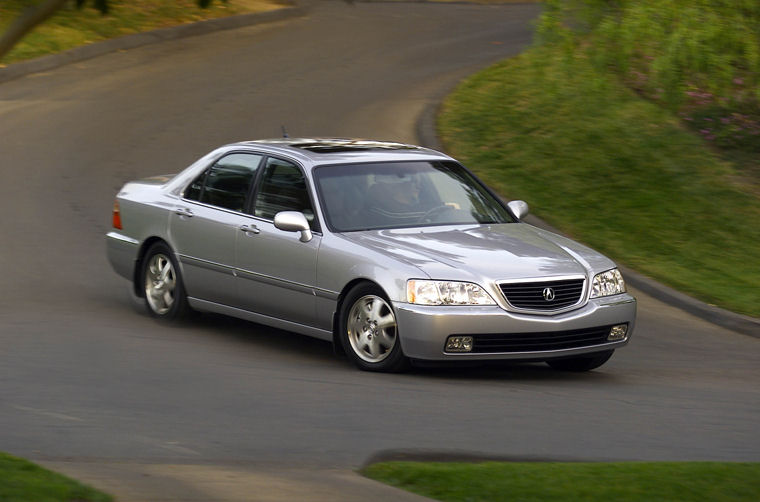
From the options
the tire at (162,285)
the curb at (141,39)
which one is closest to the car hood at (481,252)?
the tire at (162,285)

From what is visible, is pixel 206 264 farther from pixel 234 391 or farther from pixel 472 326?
pixel 472 326

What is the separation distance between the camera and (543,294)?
9.13 metres

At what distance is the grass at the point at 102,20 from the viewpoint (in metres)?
26.8

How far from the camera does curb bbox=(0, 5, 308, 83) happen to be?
25.3 m

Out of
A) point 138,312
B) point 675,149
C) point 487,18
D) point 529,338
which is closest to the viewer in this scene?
point 529,338

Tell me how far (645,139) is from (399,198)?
10.8m

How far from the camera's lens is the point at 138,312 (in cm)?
1178

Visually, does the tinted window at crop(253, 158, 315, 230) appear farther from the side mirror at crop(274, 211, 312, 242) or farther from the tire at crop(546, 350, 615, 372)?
the tire at crop(546, 350, 615, 372)

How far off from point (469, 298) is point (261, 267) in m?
1.92

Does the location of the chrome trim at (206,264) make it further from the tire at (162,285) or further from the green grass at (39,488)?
the green grass at (39,488)

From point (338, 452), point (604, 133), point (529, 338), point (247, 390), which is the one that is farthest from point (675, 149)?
point (338, 452)

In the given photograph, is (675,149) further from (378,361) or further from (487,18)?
(487,18)

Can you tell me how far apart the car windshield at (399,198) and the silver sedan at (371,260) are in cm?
1

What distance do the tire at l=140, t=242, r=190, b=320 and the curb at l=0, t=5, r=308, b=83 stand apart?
14.3 meters
